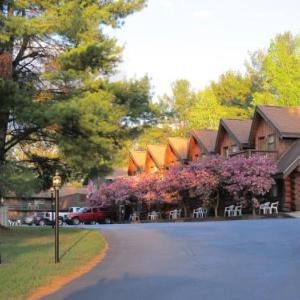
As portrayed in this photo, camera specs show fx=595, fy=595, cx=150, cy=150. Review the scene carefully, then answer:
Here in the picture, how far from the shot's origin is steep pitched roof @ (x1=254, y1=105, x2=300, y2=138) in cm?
3950

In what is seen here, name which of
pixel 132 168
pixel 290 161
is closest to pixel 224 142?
pixel 290 161

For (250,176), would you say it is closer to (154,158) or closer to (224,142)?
(224,142)

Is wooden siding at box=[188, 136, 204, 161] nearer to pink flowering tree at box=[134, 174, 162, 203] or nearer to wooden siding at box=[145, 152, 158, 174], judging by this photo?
pink flowering tree at box=[134, 174, 162, 203]

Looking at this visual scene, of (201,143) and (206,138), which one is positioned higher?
(206,138)

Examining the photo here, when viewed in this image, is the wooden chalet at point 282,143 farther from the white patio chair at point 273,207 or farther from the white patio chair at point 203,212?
the white patio chair at point 203,212

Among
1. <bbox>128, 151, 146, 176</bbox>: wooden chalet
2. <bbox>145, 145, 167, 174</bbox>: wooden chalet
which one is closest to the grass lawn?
<bbox>145, 145, 167, 174</bbox>: wooden chalet

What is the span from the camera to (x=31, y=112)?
19.9 meters

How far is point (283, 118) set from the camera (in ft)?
135

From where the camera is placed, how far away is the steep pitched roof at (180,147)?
5388 cm

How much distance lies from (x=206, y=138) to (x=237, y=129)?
19.2 feet

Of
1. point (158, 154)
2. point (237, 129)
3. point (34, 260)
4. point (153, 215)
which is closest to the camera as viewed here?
point (34, 260)

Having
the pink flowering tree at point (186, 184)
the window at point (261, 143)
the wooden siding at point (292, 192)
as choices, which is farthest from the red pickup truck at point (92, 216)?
the wooden siding at point (292, 192)

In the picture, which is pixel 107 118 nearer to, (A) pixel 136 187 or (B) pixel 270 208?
(B) pixel 270 208

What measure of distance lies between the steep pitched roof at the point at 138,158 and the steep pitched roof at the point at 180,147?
892cm
